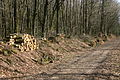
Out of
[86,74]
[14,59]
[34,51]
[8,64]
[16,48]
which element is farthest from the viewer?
[34,51]

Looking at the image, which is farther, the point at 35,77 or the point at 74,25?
the point at 74,25

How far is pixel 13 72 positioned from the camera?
12.9 meters

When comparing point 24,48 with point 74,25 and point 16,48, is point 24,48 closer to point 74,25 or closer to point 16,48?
point 16,48

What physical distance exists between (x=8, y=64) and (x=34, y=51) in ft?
16.8

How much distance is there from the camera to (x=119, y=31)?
126 m

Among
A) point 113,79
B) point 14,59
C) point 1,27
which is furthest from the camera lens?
point 1,27

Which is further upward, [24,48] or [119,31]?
[24,48]

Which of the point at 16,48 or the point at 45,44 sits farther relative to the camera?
the point at 45,44

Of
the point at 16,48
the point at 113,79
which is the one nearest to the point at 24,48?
the point at 16,48

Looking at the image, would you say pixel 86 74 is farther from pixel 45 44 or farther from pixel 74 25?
pixel 74 25

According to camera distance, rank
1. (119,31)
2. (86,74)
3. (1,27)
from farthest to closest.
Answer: (119,31), (1,27), (86,74)

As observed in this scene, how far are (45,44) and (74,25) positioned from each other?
37679 mm

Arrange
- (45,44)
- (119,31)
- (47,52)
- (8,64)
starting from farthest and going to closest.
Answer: (119,31) < (45,44) < (47,52) < (8,64)

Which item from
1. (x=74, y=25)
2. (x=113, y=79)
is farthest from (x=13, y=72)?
(x=74, y=25)
